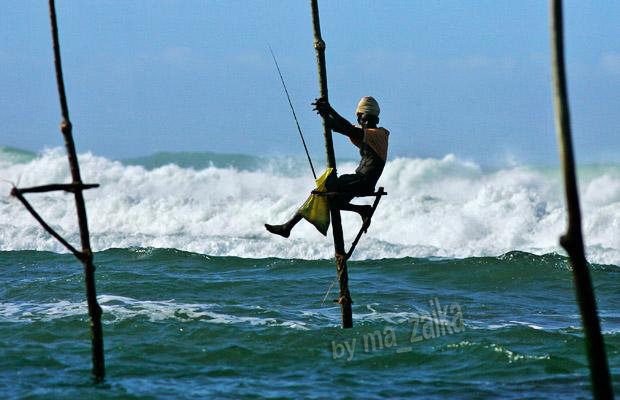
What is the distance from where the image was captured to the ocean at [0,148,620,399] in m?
11.3

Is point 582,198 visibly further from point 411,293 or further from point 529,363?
point 529,363

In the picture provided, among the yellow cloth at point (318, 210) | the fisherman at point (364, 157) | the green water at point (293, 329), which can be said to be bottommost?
the green water at point (293, 329)

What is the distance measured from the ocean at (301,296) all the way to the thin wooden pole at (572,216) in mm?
3367

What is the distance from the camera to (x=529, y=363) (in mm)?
12023

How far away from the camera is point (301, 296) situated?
17062 mm

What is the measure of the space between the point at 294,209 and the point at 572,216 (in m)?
22.8

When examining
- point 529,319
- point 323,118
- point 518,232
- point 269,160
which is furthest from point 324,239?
point 269,160

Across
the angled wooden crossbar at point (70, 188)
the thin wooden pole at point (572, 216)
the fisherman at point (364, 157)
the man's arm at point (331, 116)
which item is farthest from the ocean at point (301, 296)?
the thin wooden pole at point (572, 216)

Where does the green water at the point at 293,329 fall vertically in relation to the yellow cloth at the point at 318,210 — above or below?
below

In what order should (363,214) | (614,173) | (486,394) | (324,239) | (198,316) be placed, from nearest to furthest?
(486,394), (363,214), (198,316), (324,239), (614,173)

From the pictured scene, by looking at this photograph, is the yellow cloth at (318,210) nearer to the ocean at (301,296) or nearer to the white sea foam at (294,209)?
the ocean at (301,296)

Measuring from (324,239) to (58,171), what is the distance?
1243 cm

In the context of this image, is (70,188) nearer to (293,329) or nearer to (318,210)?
(318,210)

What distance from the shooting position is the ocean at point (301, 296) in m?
11.3
